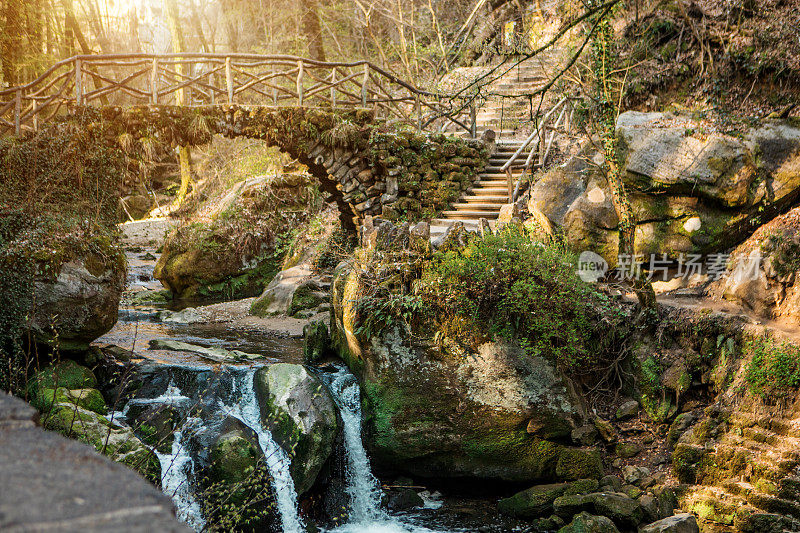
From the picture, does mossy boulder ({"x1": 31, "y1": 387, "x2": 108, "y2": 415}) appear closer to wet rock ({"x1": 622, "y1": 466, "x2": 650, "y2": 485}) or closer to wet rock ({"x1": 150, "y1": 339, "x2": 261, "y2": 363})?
wet rock ({"x1": 150, "y1": 339, "x2": 261, "y2": 363})

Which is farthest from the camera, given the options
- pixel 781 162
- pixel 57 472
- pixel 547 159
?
pixel 547 159

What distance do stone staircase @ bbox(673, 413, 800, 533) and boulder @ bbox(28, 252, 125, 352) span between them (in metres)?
6.98

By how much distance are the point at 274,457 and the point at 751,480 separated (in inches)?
196

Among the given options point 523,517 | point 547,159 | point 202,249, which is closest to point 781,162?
point 547,159

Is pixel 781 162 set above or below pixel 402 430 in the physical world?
above

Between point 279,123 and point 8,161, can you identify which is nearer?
point 8,161

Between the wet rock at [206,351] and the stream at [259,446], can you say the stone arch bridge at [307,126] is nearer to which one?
the wet rock at [206,351]

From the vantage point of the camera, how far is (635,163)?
8.81 m

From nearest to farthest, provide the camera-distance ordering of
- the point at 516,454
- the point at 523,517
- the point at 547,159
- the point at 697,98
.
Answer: the point at 523,517 → the point at 516,454 → the point at 697,98 → the point at 547,159

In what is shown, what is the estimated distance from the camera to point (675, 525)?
5352 mm

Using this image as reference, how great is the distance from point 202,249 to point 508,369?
891 cm

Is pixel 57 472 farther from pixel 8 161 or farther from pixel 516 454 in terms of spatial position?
pixel 8 161

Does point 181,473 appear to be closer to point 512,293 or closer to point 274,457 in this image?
point 274,457

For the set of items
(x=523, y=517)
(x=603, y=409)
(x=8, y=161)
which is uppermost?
(x=8, y=161)
